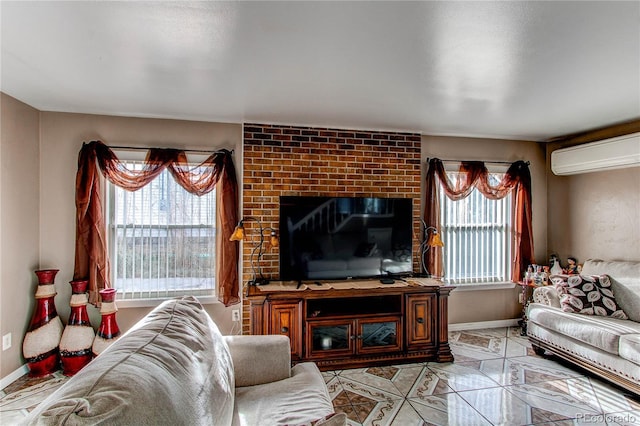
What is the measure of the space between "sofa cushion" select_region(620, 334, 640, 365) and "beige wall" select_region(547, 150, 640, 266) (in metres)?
1.28

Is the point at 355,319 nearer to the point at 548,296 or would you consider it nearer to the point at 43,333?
the point at 548,296

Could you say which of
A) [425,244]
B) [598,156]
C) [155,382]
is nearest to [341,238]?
[425,244]

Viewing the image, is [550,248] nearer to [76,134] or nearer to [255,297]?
[255,297]

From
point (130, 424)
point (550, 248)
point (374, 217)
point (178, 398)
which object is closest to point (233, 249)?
point (374, 217)

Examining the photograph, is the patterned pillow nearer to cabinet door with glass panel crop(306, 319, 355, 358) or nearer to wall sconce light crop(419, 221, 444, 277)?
wall sconce light crop(419, 221, 444, 277)

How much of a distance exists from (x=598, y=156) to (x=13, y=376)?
5776 mm

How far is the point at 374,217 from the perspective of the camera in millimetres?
3531

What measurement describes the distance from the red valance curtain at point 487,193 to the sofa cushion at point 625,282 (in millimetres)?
764

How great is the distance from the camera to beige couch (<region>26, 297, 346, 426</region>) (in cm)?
79

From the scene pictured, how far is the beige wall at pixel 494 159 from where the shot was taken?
4.10 meters

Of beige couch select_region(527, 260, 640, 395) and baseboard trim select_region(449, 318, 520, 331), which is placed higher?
beige couch select_region(527, 260, 640, 395)

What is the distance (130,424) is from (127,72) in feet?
7.45

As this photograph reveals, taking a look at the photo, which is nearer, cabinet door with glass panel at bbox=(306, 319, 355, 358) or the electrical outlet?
the electrical outlet

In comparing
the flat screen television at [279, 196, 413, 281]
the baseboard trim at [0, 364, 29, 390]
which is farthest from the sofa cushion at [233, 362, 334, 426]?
the baseboard trim at [0, 364, 29, 390]
